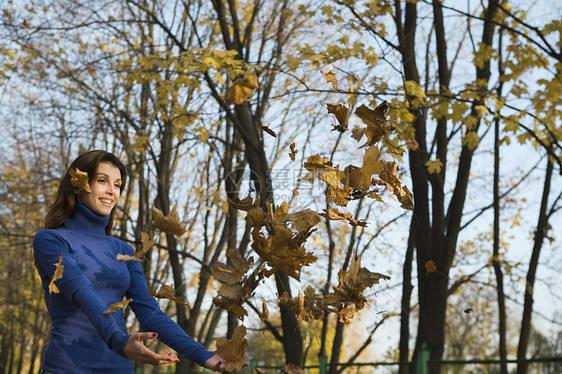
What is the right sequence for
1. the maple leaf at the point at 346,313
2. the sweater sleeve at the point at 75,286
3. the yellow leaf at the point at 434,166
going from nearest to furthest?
the sweater sleeve at the point at 75,286 < the maple leaf at the point at 346,313 < the yellow leaf at the point at 434,166

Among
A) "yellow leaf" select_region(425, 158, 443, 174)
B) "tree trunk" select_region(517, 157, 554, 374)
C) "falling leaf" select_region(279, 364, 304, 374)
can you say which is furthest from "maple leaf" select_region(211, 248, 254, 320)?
"tree trunk" select_region(517, 157, 554, 374)

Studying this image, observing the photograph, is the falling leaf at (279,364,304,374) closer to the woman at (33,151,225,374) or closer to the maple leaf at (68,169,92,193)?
the woman at (33,151,225,374)

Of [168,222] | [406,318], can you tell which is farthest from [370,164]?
[406,318]

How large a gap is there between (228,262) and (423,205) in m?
3.97

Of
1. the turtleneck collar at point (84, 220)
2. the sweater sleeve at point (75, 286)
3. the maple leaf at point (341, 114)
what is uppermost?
the maple leaf at point (341, 114)

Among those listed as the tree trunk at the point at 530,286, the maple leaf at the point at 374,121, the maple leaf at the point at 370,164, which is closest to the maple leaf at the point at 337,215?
the maple leaf at the point at 370,164

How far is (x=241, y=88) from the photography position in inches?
71.2

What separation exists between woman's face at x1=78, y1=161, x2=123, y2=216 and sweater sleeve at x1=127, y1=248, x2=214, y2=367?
181 mm

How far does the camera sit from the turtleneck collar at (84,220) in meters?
2.04

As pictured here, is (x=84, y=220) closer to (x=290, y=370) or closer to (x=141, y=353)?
(x=141, y=353)

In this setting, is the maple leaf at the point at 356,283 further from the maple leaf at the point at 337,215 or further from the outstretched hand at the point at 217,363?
the outstretched hand at the point at 217,363

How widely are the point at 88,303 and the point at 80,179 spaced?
52cm

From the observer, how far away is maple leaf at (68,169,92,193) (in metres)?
2.01

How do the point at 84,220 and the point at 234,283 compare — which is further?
the point at 84,220
